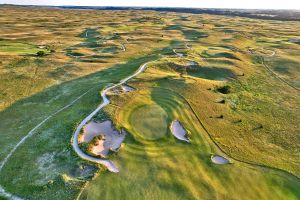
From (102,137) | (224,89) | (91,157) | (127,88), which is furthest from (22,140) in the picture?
(224,89)

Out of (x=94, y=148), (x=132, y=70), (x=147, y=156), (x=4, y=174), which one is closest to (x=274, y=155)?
(x=147, y=156)

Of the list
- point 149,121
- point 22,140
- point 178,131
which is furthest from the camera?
point 149,121

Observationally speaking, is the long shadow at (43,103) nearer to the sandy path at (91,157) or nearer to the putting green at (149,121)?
the sandy path at (91,157)

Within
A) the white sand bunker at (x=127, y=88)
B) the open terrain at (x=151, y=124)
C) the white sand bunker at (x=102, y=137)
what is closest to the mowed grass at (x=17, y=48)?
the open terrain at (x=151, y=124)

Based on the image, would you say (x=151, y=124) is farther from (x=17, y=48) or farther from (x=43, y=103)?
(x=17, y=48)

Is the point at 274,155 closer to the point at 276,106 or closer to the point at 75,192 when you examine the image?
the point at 276,106

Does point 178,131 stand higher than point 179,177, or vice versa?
point 178,131

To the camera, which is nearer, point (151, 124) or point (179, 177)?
point (179, 177)
